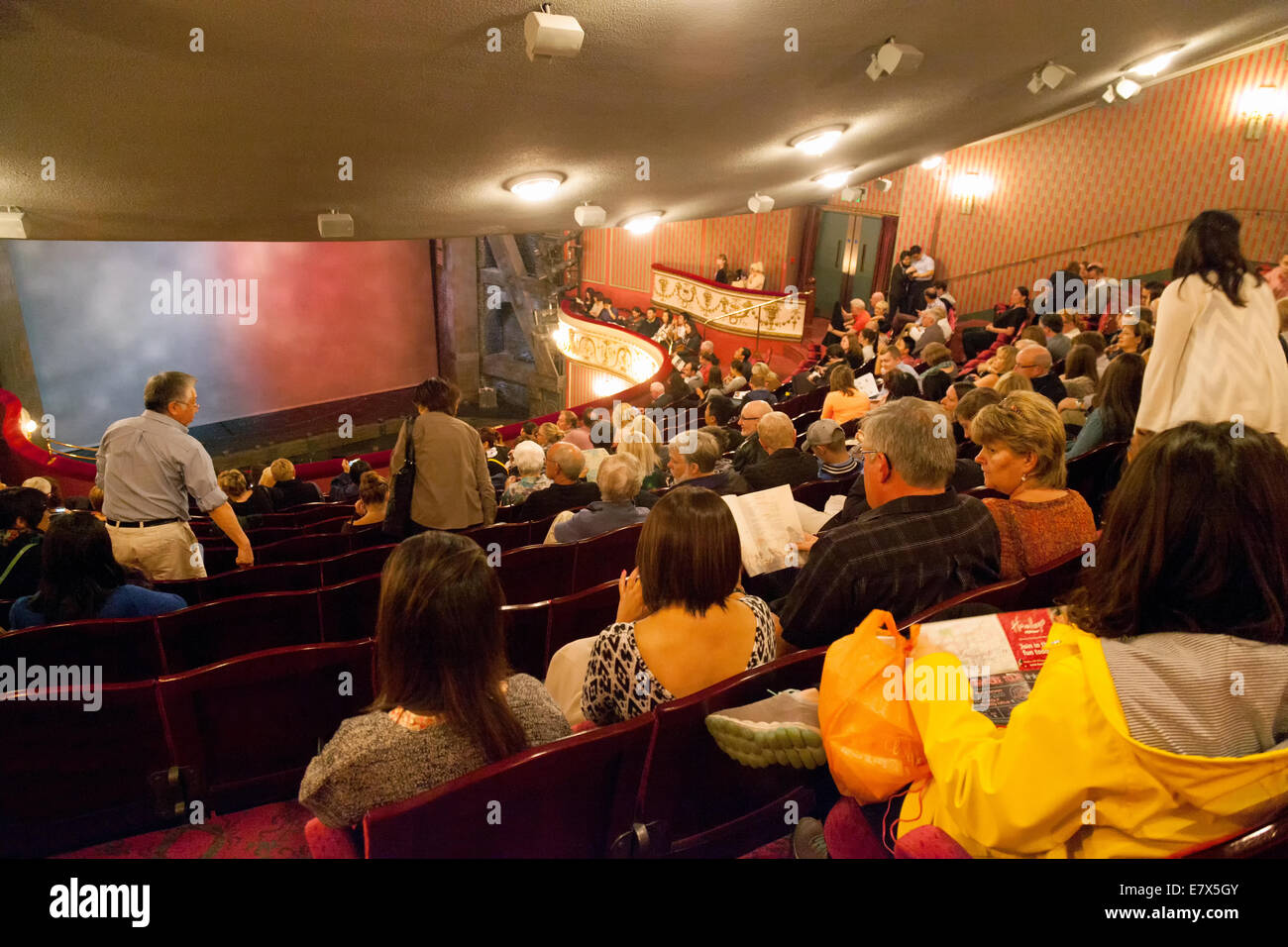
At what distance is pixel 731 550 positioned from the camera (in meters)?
1.65

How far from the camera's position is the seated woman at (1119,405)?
3.22m

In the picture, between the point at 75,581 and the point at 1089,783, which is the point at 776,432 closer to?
the point at 1089,783

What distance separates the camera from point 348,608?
2699mm

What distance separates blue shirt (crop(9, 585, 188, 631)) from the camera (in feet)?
7.54

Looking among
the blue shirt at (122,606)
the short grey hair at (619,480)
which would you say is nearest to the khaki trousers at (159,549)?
the blue shirt at (122,606)

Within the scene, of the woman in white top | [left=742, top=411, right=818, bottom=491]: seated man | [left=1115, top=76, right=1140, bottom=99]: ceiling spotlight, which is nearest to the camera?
the woman in white top

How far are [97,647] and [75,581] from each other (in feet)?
0.89

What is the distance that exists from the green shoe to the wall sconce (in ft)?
33.5

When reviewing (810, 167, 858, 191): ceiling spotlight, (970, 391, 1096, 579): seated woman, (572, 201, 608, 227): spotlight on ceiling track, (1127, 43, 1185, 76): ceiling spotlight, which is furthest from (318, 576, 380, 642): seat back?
(1127, 43, 1185, 76): ceiling spotlight

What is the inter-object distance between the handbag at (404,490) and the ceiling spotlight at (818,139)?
3093mm

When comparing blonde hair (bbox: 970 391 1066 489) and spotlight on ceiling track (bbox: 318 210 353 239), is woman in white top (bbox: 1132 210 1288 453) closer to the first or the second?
blonde hair (bbox: 970 391 1066 489)

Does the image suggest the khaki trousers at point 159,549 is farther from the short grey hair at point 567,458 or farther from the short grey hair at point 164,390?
the short grey hair at point 567,458
